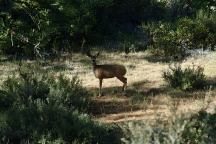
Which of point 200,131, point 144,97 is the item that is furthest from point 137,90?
point 200,131

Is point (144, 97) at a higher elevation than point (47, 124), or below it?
below

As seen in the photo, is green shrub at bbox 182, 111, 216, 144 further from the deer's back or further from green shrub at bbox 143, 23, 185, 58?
green shrub at bbox 143, 23, 185, 58

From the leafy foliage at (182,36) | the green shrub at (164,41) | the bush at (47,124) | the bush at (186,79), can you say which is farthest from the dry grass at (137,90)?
the bush at (47,124)

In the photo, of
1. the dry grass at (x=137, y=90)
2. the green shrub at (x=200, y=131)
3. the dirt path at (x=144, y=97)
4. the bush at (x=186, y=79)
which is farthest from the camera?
the bush at (x=186, y=79)

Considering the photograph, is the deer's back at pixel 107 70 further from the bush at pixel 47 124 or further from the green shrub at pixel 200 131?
the green shrub at pixel 200 131

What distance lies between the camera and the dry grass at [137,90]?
34.2 feet

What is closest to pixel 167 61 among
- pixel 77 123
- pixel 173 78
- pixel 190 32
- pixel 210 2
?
pixel 190 32

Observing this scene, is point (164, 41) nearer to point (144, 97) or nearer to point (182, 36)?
point (182, 36)

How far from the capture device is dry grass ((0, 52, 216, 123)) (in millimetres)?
10430

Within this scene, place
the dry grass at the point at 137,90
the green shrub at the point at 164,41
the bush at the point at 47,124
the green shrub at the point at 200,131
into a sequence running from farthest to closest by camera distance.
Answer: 1. the green shrub at the point at 164,41
2. the dry grass at the point at 137,90
3. the bush at the point at 47,124
4. the green shrub at the point at 200,131

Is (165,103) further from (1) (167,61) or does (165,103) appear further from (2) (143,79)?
(1) (167,61)

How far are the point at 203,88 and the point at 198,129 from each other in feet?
17.0

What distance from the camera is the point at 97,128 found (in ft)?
27.9

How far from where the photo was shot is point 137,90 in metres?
12.5
